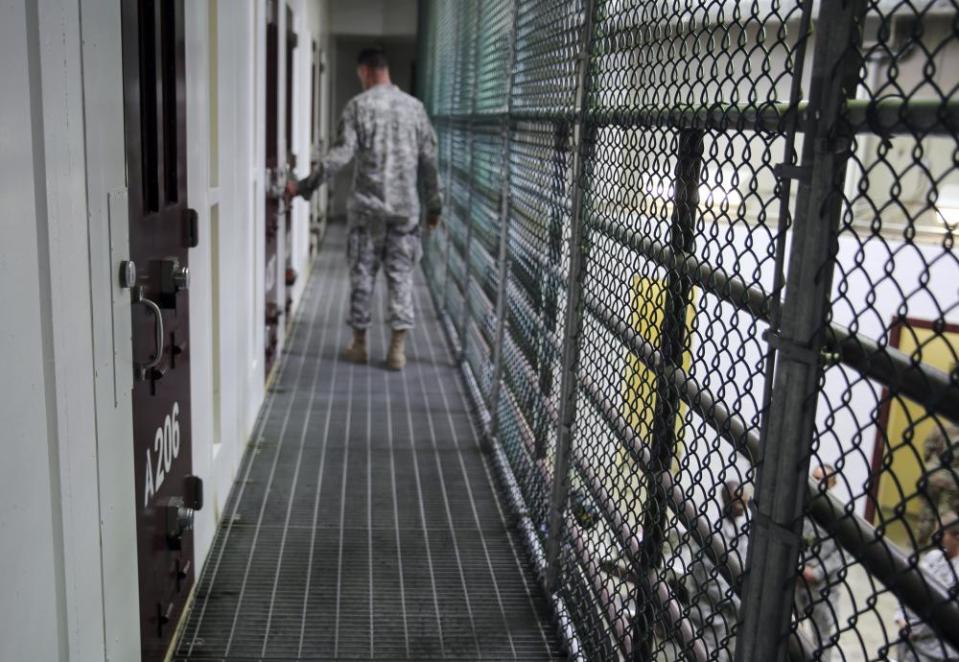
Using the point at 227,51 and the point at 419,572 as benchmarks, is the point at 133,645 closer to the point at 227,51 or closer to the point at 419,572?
the point at 419,572

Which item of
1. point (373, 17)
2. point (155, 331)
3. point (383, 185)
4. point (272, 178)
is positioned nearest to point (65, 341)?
point (155, 331)

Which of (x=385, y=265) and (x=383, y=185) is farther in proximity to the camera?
(x=385, y=265)

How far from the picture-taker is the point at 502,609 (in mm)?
2908

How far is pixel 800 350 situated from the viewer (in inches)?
48.5

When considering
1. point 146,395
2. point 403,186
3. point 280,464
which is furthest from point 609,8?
point 403,186

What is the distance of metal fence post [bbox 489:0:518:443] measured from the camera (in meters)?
4.02

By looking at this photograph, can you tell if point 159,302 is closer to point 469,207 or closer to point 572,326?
point 572,326

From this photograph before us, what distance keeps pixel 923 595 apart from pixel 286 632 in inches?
79.3

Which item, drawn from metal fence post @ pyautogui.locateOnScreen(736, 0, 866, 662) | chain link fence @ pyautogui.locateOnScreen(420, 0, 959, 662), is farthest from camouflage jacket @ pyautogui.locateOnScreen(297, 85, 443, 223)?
metal fence post @ pyautogui.locateOnScreen(736, 0, 866, 662)

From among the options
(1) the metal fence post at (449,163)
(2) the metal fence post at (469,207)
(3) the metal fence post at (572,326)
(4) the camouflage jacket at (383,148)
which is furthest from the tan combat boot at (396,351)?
(3) the metal fence post at (572,326)

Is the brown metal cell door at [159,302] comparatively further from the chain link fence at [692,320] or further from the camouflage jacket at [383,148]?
the camouflage jacket at [383,148]

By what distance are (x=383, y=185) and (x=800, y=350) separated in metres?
4.43

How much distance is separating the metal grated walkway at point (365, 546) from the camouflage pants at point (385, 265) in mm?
587

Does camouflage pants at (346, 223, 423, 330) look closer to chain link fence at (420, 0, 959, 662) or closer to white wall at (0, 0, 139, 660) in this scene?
chain link fence at (420, 0, 959, 662)
